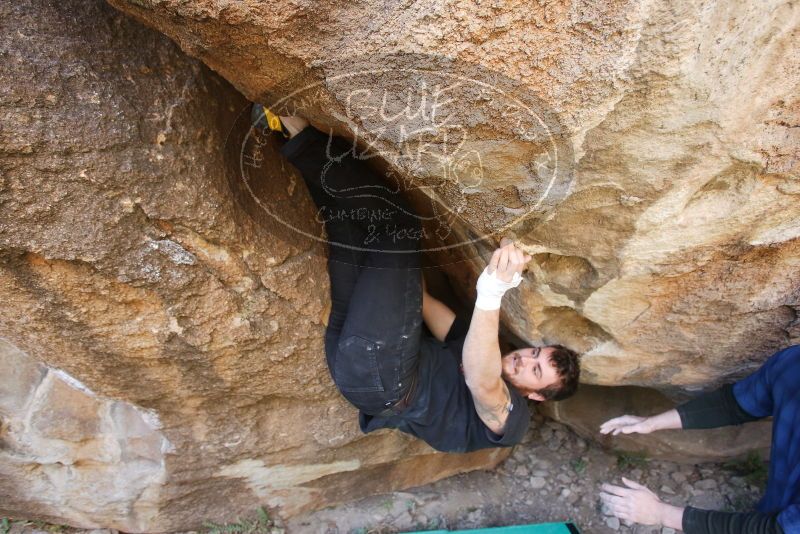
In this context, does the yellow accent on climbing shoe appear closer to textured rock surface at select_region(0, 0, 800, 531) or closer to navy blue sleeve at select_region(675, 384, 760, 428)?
textured rock surface at select_region(0, 0, 800, 531)

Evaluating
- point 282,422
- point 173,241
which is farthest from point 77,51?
point 282,422

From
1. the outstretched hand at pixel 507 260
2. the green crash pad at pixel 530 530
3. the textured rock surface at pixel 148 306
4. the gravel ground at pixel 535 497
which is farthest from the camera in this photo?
the gravel ground at pixel 535 497

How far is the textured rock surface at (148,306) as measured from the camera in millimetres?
1005

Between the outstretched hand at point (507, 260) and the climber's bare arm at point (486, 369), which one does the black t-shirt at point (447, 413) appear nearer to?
the climber's bare arm at point (486, 369)

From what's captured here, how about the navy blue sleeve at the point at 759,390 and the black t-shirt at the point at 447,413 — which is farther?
the black t-shirt at the point at 447,413

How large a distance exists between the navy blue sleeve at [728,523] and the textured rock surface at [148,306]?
2.92 feet

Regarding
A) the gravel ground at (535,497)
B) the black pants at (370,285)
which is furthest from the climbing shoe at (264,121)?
the gravel ground at (535,497)

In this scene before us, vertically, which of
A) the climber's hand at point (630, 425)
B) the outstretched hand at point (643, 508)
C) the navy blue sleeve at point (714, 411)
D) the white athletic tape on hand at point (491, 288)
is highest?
the white athletic tape on hand at point (491, 288)

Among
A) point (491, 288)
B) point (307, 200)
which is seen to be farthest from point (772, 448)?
point (307, 200)

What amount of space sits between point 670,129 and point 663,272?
1.34ft

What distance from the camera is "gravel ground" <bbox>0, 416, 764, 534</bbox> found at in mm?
2072

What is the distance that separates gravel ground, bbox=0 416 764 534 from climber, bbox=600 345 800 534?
0.57 meters

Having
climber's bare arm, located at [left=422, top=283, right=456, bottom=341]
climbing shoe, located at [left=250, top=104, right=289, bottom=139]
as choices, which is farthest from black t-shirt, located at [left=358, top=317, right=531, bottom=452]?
climbing shoe, located at [left=250, top=104, right=289, bottom=139]

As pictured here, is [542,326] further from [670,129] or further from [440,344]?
[670,129]
